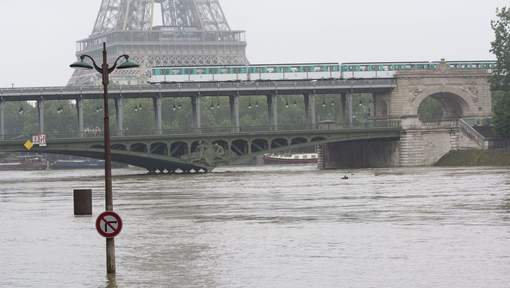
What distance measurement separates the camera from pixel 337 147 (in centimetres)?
15650

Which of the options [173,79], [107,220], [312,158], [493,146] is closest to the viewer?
[107,220]

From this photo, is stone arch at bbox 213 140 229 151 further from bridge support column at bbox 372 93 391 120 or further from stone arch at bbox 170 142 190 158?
bridge support column at bbox 372 93 391 120

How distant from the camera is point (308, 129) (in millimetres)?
138250

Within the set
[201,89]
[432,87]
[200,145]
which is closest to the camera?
[200,145]

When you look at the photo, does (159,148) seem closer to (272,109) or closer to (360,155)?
(272,109)

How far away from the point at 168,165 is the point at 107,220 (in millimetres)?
107508

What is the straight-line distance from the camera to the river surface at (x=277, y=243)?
30406 mm

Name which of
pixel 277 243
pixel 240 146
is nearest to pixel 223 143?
pixel 240 146

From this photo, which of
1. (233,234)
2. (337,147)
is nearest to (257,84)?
(337,147)

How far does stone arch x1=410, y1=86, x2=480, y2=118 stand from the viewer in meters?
149

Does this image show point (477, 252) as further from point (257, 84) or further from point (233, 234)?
point (257, 84)

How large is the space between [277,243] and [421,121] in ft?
373

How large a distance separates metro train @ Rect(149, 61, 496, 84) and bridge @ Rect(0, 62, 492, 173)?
7.58 ft

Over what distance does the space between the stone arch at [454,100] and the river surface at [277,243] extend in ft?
273
